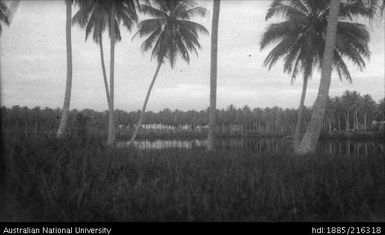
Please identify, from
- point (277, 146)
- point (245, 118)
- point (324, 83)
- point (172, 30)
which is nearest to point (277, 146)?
point (277, 146)

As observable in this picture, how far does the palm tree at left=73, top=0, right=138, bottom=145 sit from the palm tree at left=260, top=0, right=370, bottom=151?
917 cm

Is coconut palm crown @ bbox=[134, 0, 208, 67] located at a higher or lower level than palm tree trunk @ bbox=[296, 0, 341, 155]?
higher

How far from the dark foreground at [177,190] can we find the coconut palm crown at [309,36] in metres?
13.3

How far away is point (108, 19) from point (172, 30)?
5.17 meters

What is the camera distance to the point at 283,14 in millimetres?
20781

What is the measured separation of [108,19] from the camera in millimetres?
22391

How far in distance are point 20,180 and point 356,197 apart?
6.46m

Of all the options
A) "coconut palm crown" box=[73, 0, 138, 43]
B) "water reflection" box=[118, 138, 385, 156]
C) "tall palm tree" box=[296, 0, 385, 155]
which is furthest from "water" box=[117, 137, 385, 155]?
"coconut palm crown" box=[73, 0, 138, 43]

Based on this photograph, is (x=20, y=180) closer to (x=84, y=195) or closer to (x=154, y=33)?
(x=84, y=195)

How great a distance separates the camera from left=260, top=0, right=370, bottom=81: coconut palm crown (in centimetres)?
1958

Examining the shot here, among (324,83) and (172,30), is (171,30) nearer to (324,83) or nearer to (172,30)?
(172,30)

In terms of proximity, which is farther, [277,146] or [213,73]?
[277,146]

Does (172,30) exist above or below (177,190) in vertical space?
above

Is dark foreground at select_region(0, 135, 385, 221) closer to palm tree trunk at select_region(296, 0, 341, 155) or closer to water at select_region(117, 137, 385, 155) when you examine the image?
palm tree trunk at select_region(296, 0, 341, 155)
